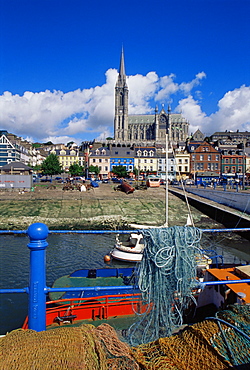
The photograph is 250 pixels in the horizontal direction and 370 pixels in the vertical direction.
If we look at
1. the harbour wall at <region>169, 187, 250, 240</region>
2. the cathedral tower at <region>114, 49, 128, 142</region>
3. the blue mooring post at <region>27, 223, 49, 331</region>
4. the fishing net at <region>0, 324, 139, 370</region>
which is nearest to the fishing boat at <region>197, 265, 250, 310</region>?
the fishing net at <region>0, 324, 139, 370</region>

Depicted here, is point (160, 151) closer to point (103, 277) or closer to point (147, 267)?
point (103, 277)

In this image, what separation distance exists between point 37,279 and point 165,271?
1.55 metres

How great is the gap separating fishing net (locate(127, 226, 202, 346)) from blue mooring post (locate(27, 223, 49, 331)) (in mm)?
1190

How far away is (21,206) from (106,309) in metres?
28.9

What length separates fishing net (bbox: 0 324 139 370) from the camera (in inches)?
92.3

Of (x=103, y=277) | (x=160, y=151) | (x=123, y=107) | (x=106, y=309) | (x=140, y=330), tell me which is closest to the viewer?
(x=140, y=330)

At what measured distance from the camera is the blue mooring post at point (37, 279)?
3193 mm

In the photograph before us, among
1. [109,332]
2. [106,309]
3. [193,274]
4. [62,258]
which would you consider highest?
[193,274]

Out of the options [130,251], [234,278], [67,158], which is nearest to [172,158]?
[67,158]

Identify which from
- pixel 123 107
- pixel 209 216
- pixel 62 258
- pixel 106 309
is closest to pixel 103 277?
pixel 106 309

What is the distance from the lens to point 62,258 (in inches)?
754

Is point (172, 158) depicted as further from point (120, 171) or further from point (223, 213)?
point (223, 213)

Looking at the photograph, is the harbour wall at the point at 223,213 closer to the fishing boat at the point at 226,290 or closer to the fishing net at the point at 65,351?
the fishing boat at the point at 226,290

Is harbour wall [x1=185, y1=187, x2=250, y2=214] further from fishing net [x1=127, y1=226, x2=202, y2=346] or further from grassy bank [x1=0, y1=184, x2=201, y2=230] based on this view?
fishing net [x1=127, y1=226, x2=202, y2=346]
